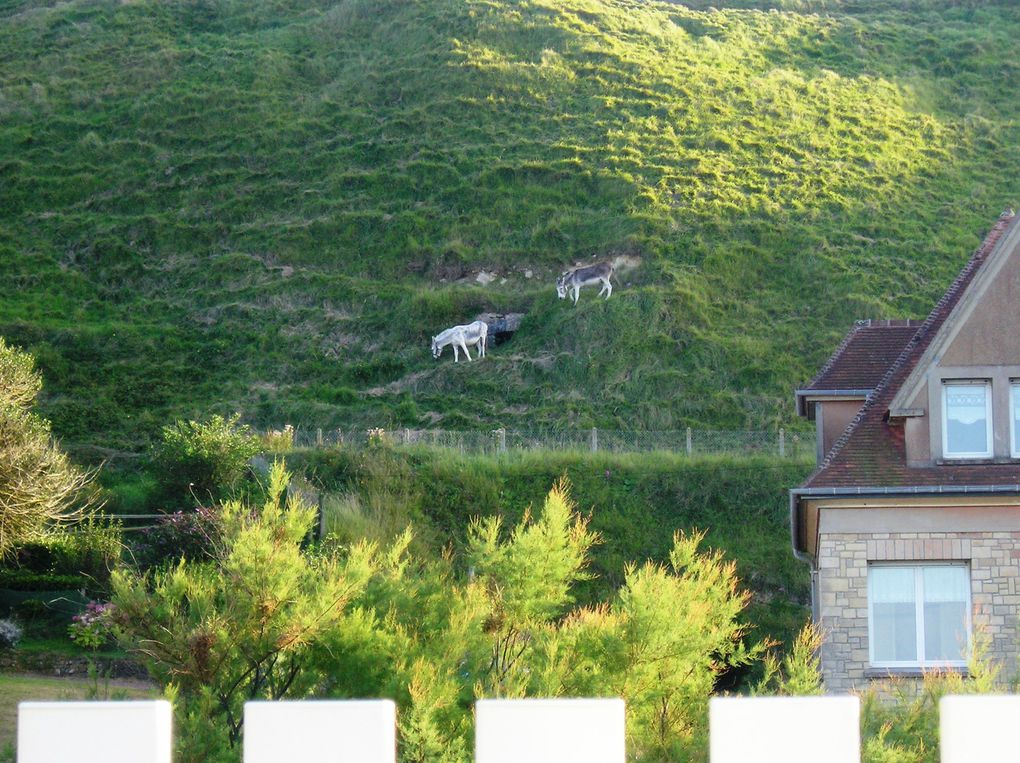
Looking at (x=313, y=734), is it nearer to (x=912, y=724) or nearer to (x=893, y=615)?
(x=912, y=724)

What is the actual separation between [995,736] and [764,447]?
111 feet

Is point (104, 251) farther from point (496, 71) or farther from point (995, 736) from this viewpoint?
point (995, 736)

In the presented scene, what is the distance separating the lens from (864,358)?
26.7m

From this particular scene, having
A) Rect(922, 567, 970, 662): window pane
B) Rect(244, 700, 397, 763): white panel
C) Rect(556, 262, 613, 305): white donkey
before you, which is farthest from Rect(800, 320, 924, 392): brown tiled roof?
Rect(556, 262, 613, 305): white donkey

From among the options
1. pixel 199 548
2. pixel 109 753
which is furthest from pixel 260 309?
pixel 109 753

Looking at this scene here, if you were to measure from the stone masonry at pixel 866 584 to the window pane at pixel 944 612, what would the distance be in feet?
0.56

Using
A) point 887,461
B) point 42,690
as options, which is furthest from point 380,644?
point 42,690

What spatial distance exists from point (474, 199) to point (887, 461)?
4250cm

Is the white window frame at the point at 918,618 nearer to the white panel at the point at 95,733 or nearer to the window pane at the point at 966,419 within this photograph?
the window pane at the point at 966,419

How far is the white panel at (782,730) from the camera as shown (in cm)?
527

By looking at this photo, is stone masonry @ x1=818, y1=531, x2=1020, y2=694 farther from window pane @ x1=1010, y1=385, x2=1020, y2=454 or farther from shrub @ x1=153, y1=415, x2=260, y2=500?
shrub @ x1=153, y1=415, x2=260, y2=500

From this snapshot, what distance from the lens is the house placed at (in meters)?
20.8

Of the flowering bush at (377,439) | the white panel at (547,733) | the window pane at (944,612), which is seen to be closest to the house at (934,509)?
the window pane at (944,612)

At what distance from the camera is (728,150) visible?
67188mm
